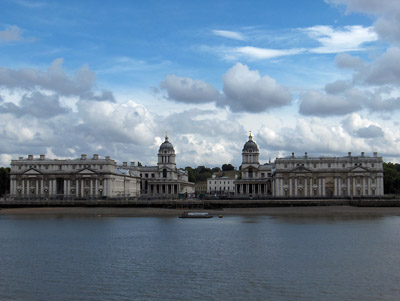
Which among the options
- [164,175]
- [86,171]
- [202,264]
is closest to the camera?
[202,264]

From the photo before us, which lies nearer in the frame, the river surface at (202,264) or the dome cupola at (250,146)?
the river surface at (202,264)

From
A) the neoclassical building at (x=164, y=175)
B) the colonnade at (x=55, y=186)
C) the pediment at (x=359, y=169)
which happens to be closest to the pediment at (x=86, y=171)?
the colonnade at (x=55, y=186)

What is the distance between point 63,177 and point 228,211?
47.9 m

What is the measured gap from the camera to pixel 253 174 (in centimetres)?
14988

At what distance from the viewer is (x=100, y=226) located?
70.1 m

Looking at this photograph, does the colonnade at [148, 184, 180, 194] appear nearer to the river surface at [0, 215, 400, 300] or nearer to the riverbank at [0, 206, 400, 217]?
the riverbank at [0, 206, 400, 217]

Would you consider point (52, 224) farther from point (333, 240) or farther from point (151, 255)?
point (333, 240)

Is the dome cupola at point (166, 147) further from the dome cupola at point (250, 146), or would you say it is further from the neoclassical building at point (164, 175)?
the dome cupola at point (250, 146)

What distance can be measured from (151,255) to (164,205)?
61789 mm

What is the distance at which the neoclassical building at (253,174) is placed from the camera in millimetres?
146500

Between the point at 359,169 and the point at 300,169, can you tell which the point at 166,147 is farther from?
the point at 359,169

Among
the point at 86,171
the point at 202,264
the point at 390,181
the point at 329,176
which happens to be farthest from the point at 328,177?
the point at 202,264

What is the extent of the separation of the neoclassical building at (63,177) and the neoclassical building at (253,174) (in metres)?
35.4

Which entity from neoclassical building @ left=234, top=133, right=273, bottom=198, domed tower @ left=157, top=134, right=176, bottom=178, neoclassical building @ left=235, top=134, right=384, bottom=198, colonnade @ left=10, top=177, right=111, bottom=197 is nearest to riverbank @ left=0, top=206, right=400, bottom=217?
neoclassical building @ left=235, top=134, right=384, bottom=198
